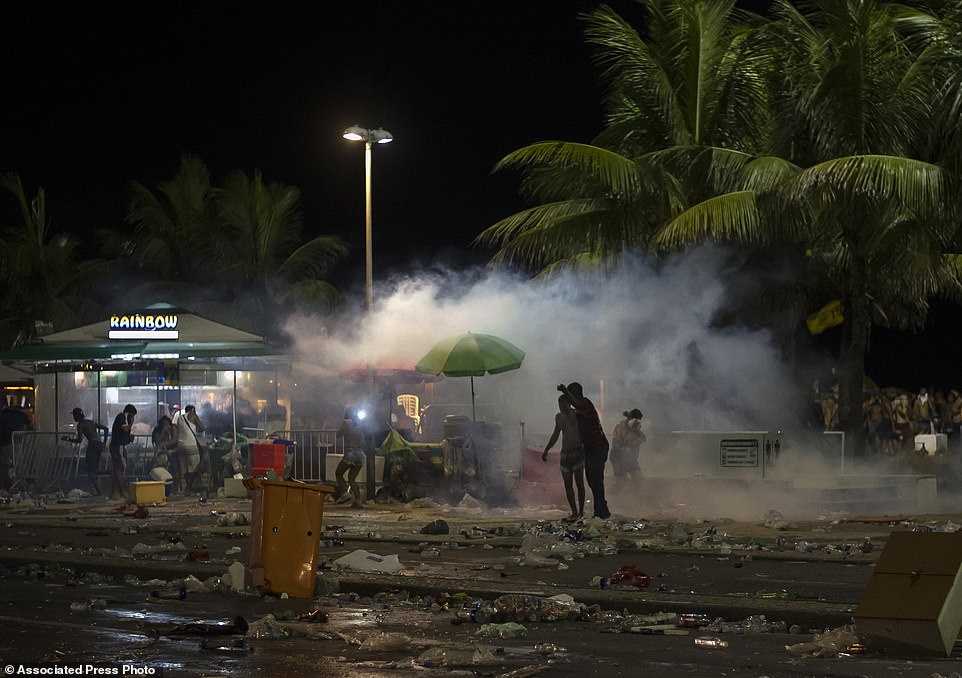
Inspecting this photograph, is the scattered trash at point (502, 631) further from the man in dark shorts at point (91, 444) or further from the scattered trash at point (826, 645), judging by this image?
the man in dark shorts at point (91, 444)

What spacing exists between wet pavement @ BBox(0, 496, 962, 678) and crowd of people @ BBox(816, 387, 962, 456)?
12487 millimetres

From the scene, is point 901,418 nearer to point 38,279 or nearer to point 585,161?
point 585,161

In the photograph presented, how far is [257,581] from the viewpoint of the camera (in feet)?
34.4

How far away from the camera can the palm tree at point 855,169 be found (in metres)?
20.1

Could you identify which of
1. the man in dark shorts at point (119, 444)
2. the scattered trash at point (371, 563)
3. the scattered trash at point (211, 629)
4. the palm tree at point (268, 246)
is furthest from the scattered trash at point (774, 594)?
the palm tree at point (268, 246)

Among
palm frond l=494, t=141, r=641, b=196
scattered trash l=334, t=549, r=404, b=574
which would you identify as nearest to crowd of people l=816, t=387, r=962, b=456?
palm frond l=494, t=141, r=641, b=196

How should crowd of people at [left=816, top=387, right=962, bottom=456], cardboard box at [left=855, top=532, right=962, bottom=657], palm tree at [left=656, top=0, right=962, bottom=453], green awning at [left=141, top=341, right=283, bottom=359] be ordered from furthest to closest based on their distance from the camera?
crowd of people at [left=816, top=387, right=962, bottom=456], green awning at [left=141, top=341, right=283, bottom=359], palm tree at [left=656, top=0, right=962, bottom=453], cardboard box at [left=855, top=532, right=962, bottom=657]

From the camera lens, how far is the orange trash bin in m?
10.5

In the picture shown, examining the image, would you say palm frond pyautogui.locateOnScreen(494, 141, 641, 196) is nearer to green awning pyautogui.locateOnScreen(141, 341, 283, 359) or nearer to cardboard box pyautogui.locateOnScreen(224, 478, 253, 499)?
green awning pyautogui.locateOnScreen(141, 341, 283, 359)

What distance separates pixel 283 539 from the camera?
10531 millimetres

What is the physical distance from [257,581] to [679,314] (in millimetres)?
15638

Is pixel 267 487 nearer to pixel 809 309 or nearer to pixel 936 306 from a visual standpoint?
Answer: pixel 809 309

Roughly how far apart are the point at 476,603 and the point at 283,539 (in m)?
1.77

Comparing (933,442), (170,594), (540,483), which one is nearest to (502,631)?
(170,594)
